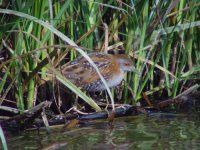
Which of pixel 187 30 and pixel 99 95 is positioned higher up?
pixel 187 30

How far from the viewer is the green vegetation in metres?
6.23

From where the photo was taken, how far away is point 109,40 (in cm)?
699

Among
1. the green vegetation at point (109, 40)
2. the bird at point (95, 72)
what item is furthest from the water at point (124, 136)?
the bird at point (95, 72)

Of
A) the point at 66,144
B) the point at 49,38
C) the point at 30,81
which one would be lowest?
the point at 66,144

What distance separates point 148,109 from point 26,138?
1656 millimetres

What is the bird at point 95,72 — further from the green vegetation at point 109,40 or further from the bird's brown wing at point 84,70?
the green vegetation at point 109,40

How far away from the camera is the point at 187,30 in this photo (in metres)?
7.35

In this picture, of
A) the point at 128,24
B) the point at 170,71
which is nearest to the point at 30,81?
the point at 128,24

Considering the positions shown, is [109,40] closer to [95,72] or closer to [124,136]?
[95,72]

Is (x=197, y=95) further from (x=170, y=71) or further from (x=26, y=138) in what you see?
(x=26, y=138)

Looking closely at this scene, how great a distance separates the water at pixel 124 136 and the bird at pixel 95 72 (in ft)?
1.43

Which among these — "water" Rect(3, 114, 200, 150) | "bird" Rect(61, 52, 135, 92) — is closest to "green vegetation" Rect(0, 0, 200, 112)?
"bird" Rect(61, 52, 135, 92)

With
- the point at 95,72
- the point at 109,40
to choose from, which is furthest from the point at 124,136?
the point at 109,40

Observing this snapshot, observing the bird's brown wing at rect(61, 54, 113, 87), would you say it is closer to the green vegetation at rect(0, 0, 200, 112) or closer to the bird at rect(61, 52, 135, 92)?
the bird at rect(61, 52, 135, 92)
